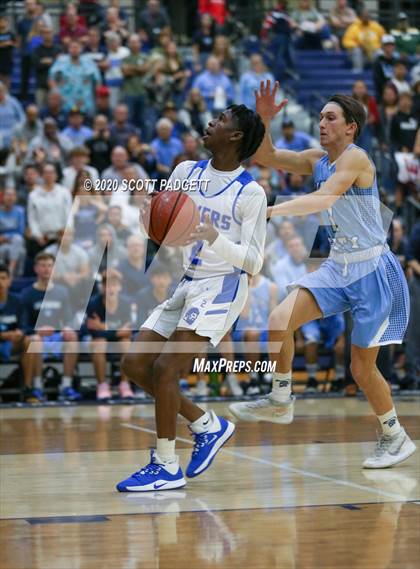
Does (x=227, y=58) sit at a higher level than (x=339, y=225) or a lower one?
lower

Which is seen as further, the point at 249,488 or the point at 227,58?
the point at 227,58

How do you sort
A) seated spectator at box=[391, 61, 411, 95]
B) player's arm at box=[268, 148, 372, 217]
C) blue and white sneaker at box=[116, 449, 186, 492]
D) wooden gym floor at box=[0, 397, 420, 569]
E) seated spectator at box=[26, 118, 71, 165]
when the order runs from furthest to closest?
1. seated spectator at box=[391, 61, 411, 95]
2. seated spectator at box=[26, 118, 71, 165]
3. player's arm at box=[268, 148, 372, 217]
4. blue and white sneaker at box=[116, 449, 186, 492]
5. wooden gym floor at box=[0, 397, 420, 569]

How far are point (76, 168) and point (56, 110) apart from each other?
1.93m

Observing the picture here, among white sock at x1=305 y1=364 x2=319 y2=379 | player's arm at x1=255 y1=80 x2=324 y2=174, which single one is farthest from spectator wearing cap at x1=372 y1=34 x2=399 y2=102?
player's arm at x1=255 y1=80 x2=324 y2=174

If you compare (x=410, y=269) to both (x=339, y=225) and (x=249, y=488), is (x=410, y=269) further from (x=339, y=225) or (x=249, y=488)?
(x=249, y=488)

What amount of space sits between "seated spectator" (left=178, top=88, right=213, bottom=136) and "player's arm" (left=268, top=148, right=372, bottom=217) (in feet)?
32.3

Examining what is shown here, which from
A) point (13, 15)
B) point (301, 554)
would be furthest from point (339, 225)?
point (13, 15)

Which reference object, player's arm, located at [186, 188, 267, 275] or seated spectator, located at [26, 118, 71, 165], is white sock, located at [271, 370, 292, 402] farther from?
seated spectator, located at [26, 118, 71, 165]

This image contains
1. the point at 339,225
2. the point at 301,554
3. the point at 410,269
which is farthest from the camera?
the point at 410,269

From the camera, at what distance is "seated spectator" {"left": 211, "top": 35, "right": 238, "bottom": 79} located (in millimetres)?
19188

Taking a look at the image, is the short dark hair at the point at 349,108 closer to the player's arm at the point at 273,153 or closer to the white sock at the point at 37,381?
the player's arm at the point at 273,153

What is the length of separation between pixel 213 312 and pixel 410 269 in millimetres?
7144

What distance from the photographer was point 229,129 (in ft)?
24.1

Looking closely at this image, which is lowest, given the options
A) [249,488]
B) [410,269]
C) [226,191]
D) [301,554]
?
[410,269]
